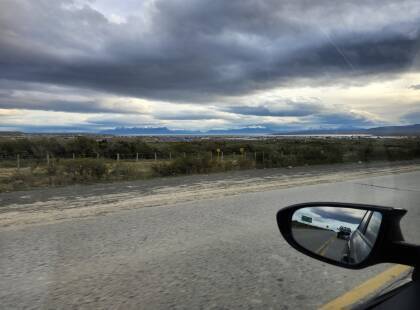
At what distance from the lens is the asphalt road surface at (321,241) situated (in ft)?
7.77

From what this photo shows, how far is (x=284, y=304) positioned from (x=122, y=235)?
3421mm

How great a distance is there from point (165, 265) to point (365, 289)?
7.35ft

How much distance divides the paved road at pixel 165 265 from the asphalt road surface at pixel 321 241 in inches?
51.7

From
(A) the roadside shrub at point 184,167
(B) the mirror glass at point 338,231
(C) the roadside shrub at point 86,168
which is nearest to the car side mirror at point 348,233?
(B) the mirror glass at point 338,231

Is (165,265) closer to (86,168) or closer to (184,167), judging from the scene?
(86,168)

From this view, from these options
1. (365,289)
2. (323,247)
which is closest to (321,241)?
(323,247)

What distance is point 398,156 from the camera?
30344 millimetres

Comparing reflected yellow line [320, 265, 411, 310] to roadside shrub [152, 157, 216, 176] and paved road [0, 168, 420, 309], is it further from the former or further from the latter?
roadside shrub [152, 157, 216, 176]

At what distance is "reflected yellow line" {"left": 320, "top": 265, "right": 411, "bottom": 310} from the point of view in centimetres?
379

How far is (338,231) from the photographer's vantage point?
2438mm

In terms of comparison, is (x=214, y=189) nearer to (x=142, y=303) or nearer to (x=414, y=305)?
(x=142, y=303)

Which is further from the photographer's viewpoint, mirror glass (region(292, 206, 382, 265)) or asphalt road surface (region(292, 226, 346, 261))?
asphalt road surface (region(292, 226, 346, 261))

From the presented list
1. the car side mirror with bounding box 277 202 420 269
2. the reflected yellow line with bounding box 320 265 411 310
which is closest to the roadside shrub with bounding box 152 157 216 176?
the reflected yellow line with bounding box 320 265 411 310

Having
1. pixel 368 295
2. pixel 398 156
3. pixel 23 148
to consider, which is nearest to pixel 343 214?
pixel 368 295
